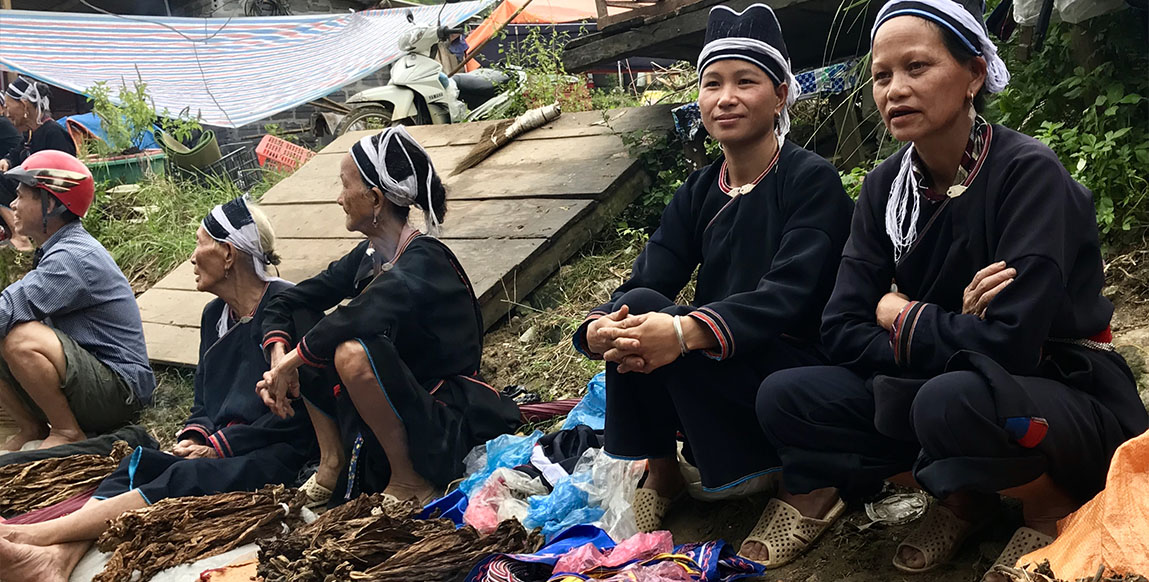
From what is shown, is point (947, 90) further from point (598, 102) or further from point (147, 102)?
point (147, 102)

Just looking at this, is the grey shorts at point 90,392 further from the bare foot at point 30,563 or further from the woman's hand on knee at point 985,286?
the woman's hand on knee at point 985,286

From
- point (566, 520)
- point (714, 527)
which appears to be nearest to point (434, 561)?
point (566, 520)

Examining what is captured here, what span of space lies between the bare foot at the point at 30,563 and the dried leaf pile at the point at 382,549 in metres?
0.95

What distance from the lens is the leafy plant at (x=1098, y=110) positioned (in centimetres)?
363

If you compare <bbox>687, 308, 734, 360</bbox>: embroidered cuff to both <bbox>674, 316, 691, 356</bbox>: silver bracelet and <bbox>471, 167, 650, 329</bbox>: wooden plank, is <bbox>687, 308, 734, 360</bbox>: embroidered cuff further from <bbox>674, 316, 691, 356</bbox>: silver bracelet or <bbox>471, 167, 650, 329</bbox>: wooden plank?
<bbox>471, 167, 650, 329</bbox>: wooden plank

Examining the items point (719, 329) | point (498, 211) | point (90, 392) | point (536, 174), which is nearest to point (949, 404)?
point (719, 329)

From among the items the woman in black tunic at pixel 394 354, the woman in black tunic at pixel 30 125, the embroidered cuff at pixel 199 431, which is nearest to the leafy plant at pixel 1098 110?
the woman in black tunic at pixel 394 354

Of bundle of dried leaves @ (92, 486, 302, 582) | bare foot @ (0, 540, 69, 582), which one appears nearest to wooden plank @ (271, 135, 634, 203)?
bundle of dried leaves @ (92, 486, 302, 582)

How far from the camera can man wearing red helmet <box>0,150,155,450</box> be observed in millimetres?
4918

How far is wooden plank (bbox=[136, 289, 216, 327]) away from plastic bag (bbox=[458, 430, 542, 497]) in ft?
9.55

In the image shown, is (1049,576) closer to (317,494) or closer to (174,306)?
(317,494)

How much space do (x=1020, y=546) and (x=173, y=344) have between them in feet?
16.5

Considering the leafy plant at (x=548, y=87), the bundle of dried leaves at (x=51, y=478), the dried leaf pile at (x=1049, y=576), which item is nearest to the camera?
the dried leaf pile at (x=1049, y=576)

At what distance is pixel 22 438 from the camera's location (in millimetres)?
5188
